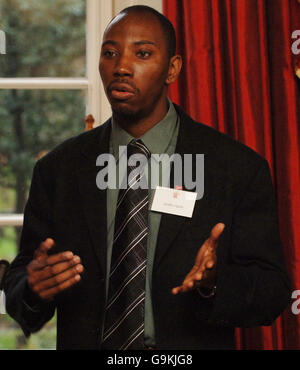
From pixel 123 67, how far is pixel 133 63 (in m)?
0.03

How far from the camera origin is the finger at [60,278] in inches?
52.9

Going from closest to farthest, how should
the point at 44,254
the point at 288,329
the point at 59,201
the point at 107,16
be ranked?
the point at 44,254 → the point at 59,201 → the point at 288,329 → the point at 107,16

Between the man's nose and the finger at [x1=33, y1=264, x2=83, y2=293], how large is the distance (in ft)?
1.78

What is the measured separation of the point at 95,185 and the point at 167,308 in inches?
15.9

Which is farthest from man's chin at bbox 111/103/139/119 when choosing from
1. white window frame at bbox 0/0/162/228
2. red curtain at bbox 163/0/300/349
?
white window frame at bbox 0/0/162/228

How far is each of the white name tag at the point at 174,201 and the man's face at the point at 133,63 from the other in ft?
0.79

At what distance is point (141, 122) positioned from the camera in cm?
166

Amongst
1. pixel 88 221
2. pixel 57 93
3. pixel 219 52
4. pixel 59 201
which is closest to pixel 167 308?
pixel 88 221

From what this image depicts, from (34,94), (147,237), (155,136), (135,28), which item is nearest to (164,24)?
(135,28)

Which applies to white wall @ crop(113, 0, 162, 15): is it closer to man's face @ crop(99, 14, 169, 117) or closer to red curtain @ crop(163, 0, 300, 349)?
red curtain @ crop(163, 0, 300, 349)

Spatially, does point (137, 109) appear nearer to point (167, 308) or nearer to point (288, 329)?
point (167, 308)

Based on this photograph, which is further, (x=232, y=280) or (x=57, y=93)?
(x=57, y=93)

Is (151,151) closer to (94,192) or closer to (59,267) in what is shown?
(94,192)

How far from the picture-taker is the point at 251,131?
7.28ft
